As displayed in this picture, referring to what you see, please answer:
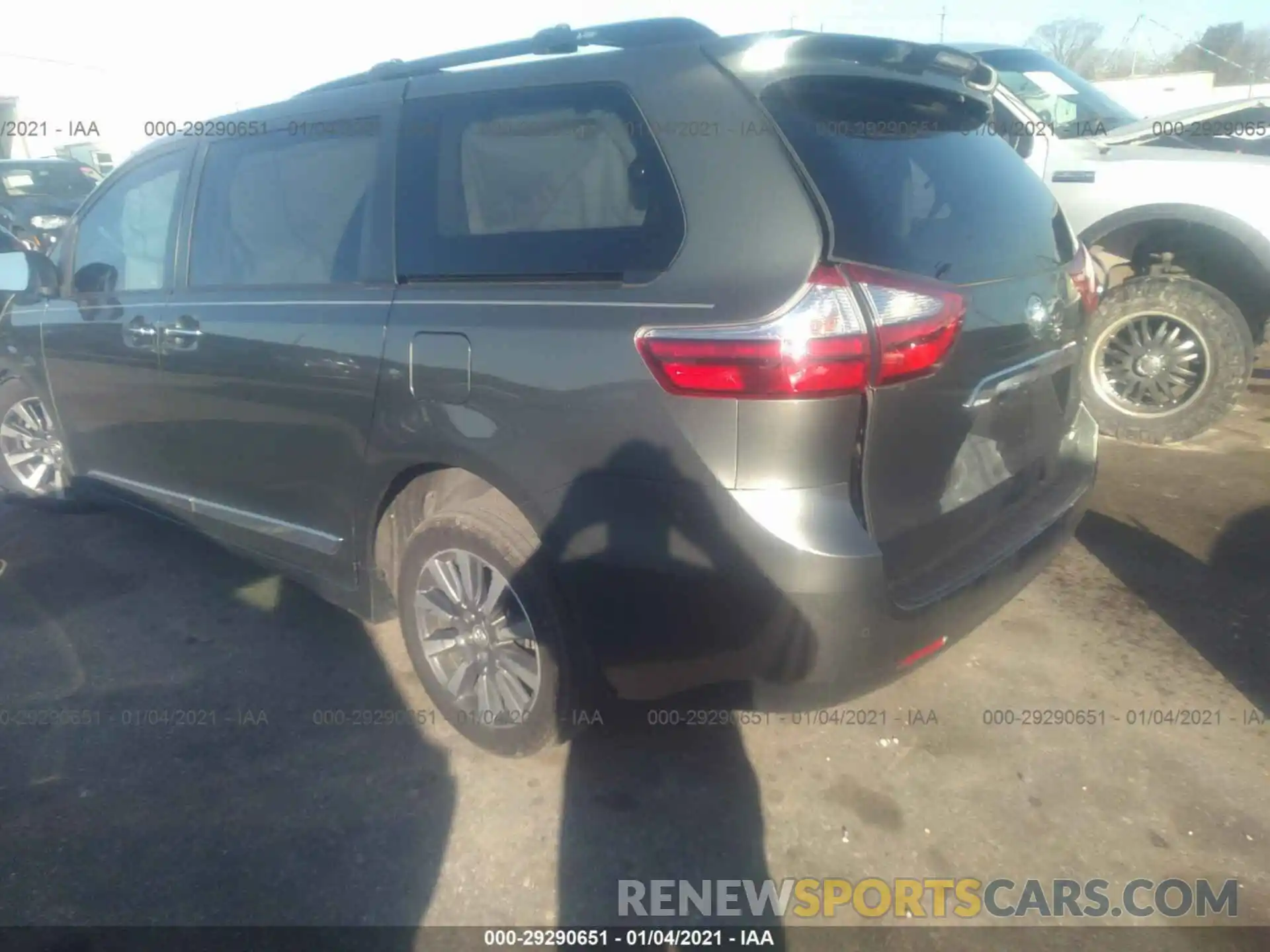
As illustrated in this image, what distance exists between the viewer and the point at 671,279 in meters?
2.16

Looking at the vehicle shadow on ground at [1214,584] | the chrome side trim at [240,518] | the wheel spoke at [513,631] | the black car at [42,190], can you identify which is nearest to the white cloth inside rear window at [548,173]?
the wheel spoke at [513,631]

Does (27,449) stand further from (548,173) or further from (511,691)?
(548,173)

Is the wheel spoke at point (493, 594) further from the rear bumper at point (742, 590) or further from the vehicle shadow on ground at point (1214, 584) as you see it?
the vehicle shadow on ground at point (1214, 584)

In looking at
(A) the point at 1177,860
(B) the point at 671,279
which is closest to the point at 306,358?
(B) the point at 671,279

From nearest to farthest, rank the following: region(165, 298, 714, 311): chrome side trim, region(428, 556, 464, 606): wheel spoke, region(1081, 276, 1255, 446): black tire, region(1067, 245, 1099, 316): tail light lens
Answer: region(165, 298, 714, 311): chrome side trim < region(428, 556, 464, 606): wheel spoke < region(1067, 245, 1099, 316): tail light lens < region(1081, 276, 1255, 446): black tire

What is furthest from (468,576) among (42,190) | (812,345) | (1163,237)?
(42,190)

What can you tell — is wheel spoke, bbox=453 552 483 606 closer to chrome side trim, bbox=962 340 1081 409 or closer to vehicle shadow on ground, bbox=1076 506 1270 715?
chrome side trim, bbox=962 340 1081 409

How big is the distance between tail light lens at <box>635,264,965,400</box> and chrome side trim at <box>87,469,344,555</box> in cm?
149

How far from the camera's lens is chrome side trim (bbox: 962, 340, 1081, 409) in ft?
7.73

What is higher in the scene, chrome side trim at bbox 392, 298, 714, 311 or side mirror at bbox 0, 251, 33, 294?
chrome side trim at bbox 392, 298, 714, 311

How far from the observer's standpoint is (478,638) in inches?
110

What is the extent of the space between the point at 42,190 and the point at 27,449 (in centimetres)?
1308

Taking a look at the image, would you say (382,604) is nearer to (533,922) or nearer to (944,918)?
(533,922)

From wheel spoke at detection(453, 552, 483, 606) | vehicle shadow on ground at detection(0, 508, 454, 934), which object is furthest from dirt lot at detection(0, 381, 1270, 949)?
wheel spoke at detection(453, 552, 483, 606)
